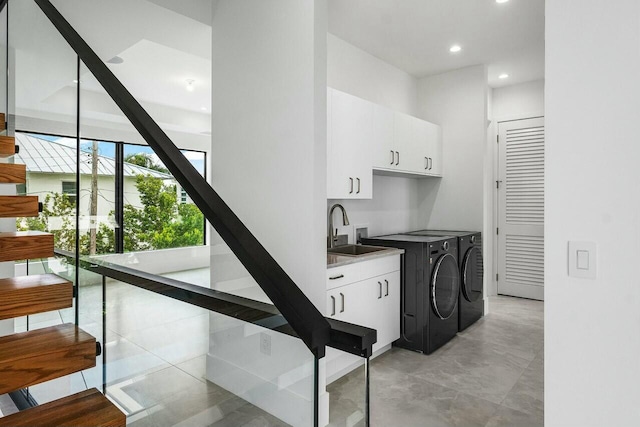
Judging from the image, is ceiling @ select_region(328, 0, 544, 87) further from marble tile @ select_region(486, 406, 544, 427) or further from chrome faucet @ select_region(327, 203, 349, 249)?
marble tile @ select_region(486, 406, 544, 427)

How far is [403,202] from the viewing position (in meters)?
4.60

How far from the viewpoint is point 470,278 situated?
4.11 meters

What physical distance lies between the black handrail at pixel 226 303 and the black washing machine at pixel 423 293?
2501 mm

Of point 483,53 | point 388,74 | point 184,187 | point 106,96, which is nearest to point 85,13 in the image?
point 106,96

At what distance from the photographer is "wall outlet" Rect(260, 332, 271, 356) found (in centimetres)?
91

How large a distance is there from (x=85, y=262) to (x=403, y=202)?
367cm

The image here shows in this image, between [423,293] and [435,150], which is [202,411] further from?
[435,150]

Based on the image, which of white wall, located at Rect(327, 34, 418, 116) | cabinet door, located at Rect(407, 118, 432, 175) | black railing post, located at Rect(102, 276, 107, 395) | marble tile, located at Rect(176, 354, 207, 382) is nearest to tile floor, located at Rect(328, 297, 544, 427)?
marble tile, located at Rect(176, 354, 207, 382)

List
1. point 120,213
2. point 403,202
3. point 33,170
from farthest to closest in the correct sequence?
point 403,202 → point 33,170 → point 120,213

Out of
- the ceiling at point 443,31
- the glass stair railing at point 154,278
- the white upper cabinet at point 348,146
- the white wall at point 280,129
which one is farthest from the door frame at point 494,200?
the glass stair railing at point 154,278

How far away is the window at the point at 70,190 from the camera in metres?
1.45
